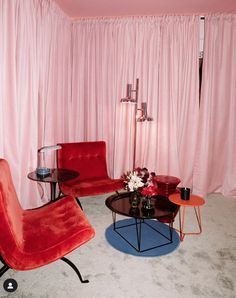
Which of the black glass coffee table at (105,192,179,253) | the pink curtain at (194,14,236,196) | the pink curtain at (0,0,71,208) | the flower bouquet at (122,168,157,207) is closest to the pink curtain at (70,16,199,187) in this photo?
the pink curtain at (194,14,236,196)

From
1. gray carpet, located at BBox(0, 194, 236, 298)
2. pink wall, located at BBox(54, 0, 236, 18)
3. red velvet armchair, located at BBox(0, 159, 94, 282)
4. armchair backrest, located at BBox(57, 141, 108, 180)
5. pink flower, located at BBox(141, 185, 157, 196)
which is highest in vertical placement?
pink wall, located at BBox(54, 0, 236, 18)

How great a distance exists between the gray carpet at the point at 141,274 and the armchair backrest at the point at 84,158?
3.66ft

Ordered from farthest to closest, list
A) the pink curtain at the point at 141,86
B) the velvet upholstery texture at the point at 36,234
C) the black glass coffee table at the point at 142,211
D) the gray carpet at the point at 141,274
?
the pink curtain at the point at 141,86 < the black glass coffee table at the point at 142,211 < the gray carpet at the point at 141,274 < the velvet upholstery texture at the point at 36,234

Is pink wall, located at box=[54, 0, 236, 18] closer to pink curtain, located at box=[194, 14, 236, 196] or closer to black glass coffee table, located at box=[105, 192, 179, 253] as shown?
pink curtain, located at box=[194, 14, 236, 196]

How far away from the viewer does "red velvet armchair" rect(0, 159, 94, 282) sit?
5.80 ft

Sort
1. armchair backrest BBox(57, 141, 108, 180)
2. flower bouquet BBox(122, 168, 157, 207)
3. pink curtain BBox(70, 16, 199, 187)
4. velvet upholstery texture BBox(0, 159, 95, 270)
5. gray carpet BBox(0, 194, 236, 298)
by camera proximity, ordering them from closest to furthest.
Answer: velvet upholstery texture BBox(0, 159, 95, 270) → gray carpet BBox(0, 194, 236, 298) → flower bouquet BBox(122, 168, 157, 207) → armchair backrest BBox(57, 141, 108, 180) → pink curtain BBox(70, 16, 199, 187)

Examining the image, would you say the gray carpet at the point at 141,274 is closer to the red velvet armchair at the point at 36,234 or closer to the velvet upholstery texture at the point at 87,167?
the red velvet armchair at the point at 36,234

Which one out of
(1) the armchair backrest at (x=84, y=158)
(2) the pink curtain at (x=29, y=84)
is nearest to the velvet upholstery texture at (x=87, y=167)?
(1) the armchair backrest at (x=84, y=158)

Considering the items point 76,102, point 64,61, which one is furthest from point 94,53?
point 76,102

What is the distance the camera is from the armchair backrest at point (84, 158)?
3.72m

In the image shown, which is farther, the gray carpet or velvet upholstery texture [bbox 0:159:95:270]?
the gray carpet

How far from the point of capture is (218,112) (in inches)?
172

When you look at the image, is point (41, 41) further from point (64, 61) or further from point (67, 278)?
point (67, 278)

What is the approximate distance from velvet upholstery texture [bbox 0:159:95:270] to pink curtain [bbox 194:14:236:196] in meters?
2.73
